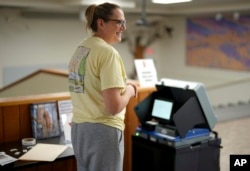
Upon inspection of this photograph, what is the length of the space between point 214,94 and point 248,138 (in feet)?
10.2

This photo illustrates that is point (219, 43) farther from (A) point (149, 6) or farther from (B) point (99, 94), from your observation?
(B) point (99, 94)

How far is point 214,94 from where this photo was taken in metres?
6.91

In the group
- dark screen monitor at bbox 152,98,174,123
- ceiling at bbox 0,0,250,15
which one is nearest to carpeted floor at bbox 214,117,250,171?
dark screen monitor at bbox 152,98,174,123

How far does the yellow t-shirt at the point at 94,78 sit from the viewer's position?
1466 millimetres

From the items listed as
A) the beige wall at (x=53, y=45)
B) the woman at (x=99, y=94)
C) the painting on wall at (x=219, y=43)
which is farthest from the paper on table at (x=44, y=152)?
the painting on wall at (x=219, y=43)

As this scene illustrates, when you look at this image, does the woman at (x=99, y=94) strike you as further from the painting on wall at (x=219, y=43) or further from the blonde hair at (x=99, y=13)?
the painting on wall at (x=219, y=43)

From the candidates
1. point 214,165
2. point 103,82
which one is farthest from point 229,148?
point 103,82

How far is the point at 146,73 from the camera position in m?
2.64

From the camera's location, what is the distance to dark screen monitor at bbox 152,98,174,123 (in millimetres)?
2211

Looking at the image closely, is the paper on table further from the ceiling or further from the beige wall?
the beige wall

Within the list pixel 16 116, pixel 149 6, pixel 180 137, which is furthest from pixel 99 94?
pixel 149 6

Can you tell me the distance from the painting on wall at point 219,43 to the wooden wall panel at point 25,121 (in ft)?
19.7

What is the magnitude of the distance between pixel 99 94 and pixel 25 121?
89 cm

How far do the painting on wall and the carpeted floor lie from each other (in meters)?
2.70
